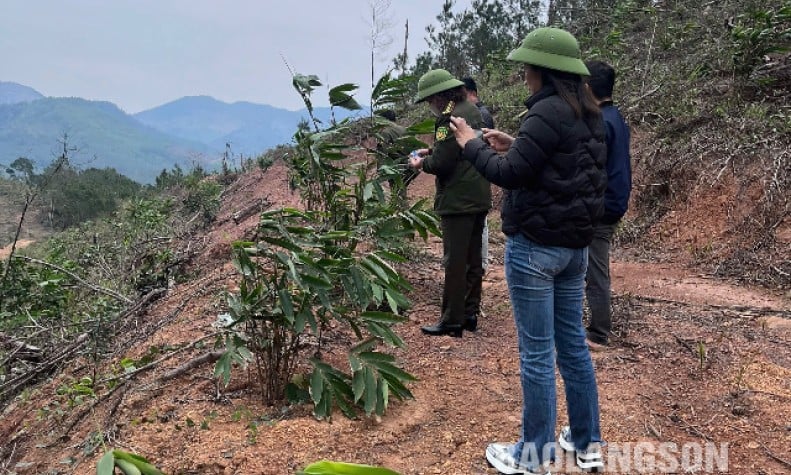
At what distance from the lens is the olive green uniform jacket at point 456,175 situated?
10.8ft

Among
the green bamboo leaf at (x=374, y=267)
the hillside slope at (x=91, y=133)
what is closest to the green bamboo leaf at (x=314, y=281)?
the green bamboo leaf at (x=374, y=267)

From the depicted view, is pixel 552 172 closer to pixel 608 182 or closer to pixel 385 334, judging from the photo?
pixel 385 334

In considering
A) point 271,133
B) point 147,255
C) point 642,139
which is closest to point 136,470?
point 147,255

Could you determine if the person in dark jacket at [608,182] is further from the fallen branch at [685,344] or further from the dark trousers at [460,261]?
the dark trousers at [460,261]

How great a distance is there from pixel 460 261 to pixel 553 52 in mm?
1627

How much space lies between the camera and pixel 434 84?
3320 mm

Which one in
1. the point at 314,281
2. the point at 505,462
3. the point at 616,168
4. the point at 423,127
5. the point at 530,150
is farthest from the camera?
the point at 616,168

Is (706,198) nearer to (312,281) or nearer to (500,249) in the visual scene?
(500,249)

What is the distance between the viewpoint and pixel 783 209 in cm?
547

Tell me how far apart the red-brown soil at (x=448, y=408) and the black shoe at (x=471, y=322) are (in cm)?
9

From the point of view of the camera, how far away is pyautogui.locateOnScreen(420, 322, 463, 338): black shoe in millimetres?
3598

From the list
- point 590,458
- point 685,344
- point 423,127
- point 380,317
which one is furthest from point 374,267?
point 685,344

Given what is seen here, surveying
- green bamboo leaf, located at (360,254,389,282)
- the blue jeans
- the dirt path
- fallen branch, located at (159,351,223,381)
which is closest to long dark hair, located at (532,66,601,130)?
the blue jeans

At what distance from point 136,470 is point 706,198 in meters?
6.49
